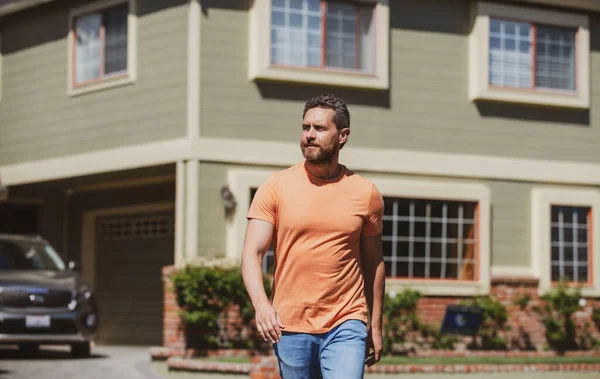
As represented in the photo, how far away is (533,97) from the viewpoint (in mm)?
19438

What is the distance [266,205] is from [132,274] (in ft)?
50.8

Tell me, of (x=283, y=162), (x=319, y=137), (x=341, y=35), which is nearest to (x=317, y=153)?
(x=319, y=137)

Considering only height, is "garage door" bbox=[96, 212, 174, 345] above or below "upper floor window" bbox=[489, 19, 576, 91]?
below

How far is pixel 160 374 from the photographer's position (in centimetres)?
1551

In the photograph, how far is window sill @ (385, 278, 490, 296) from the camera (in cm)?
1811

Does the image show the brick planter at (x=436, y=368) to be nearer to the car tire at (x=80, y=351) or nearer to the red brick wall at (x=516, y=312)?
the red brick wall at (x=516, y=312)

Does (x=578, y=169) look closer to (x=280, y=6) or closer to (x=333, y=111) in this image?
(x=280, y=6)

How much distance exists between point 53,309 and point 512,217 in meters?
7.37

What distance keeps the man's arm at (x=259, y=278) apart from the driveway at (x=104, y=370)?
343 inches

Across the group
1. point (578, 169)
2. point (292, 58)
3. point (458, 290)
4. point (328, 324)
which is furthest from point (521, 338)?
point (328, 324)

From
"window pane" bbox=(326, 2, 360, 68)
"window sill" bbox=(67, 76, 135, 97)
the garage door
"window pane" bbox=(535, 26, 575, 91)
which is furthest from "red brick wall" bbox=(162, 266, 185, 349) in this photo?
"window pane" bbox=(535, 26, 575, 91)

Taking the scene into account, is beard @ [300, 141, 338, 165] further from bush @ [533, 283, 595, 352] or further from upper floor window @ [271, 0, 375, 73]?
bush @ [533, 283, 595, 352]

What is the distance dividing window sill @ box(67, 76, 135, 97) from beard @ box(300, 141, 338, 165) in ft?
41.5

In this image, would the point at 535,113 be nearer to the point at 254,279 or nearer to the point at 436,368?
the point at 436,368
